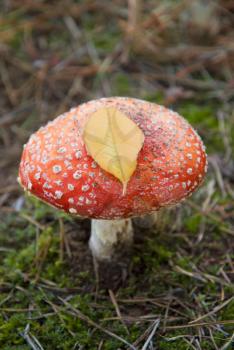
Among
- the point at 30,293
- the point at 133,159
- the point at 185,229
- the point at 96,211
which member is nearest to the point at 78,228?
the point at 30,293

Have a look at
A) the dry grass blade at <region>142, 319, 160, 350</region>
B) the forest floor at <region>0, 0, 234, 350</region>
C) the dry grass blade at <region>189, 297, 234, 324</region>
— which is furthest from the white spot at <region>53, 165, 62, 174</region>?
the dry grass blade at <region>189, 297, 234, 324</region>

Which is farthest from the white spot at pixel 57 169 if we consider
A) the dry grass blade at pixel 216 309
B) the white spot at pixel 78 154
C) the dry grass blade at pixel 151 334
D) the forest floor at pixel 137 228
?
the dry grass blade at pixel 216 309

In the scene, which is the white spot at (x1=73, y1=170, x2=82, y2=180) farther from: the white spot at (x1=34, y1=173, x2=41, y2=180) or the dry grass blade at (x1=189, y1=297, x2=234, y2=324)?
the dry grass blade at (x1=189, y1=297, x2=234, y2=324)

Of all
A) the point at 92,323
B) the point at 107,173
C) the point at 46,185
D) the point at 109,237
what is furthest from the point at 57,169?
the point at 92,323

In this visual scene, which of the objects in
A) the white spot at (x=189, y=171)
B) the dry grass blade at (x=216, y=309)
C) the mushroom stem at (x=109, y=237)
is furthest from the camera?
the mushroom stem at (x=109, y=237)

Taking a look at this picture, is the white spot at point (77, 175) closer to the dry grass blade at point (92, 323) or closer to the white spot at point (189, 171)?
the white spot at point (189, 171)

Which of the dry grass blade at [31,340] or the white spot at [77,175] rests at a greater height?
the white spot at [77,175]

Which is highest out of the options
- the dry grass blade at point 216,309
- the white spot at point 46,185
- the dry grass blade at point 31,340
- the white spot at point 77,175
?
the white spot at point 77,175
